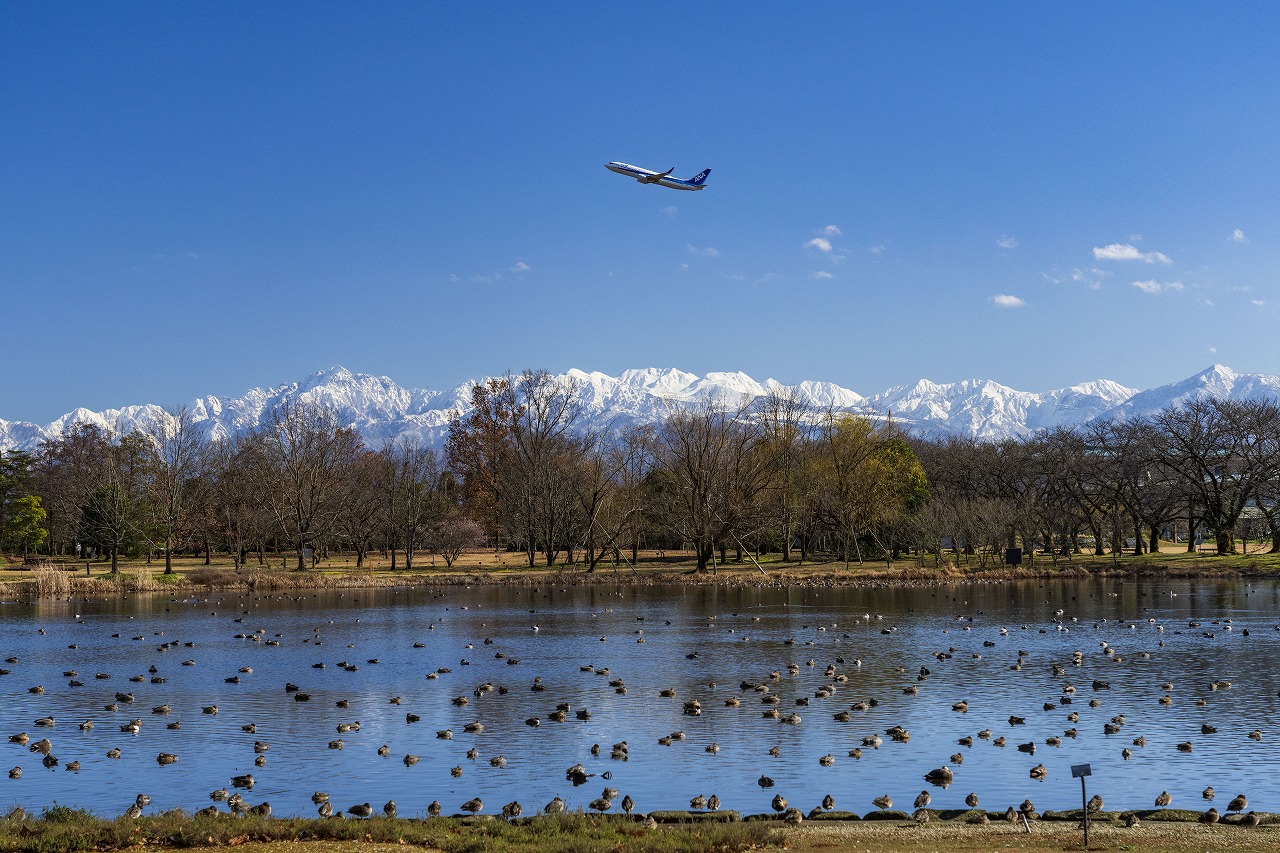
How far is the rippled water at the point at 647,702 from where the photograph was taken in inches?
887

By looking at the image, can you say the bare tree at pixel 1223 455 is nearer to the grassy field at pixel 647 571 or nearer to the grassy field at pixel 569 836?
the grassy field at pixel 647 571

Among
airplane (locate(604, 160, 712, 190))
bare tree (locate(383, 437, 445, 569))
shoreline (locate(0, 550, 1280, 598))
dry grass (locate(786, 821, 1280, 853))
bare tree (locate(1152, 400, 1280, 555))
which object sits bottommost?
shoreline (locate(0, 550, 1280, 598))

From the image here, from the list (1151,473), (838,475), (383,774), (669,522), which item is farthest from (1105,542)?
(383,774)

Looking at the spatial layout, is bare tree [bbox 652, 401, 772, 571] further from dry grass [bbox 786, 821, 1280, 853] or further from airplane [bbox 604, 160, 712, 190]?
dry grass [bbox 786, 821, 1280, 853]

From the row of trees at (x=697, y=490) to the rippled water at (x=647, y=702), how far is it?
32.9 metres

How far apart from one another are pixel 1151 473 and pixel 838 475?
33341 mm

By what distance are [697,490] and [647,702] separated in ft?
196

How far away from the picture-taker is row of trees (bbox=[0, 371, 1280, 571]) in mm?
95188

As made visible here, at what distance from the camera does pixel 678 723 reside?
28719 mm

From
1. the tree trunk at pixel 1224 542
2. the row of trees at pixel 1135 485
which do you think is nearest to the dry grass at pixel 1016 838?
the row of trees at pixel 1135 485

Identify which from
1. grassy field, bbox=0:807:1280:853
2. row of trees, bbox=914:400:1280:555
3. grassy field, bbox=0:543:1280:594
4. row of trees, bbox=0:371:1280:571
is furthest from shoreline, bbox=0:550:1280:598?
grassy field, bbox=0:807:1280:853

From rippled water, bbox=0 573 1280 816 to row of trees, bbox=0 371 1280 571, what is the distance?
32.9 meters

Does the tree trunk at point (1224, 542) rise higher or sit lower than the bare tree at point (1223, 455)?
lower

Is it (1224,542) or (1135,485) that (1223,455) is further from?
(1135,485)
